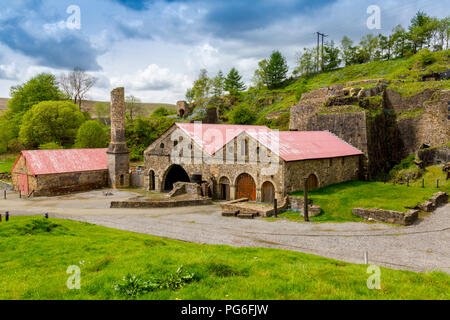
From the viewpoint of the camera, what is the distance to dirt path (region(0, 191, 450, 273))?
15.0m

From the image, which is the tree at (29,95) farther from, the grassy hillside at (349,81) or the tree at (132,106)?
the grassy hillside at (349,81)

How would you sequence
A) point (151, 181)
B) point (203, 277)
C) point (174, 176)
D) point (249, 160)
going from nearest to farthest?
point (203, 277) < point (249, 160) < point (151, 181) < point (174, 176)

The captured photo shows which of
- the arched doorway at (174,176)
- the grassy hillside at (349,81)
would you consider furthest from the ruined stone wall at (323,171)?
the grassy hillside at (349,81)

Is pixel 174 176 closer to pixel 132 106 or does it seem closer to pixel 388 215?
pixel 388 215

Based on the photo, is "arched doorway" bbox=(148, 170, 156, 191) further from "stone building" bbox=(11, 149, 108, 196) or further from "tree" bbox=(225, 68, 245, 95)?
"tree" bbox=(225, 68, 245, 95)

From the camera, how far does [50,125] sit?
2215 inches

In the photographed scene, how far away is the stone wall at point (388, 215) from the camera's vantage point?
20.1m

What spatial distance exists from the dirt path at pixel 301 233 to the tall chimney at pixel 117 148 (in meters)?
11.2

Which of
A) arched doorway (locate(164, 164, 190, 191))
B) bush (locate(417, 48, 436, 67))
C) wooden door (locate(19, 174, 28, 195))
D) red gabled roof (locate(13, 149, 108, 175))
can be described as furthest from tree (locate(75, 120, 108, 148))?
bush (locate(417, 48, 436, 67))

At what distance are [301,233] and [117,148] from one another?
2695 centimetres

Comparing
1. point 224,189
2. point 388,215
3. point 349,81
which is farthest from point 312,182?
point 349,81
